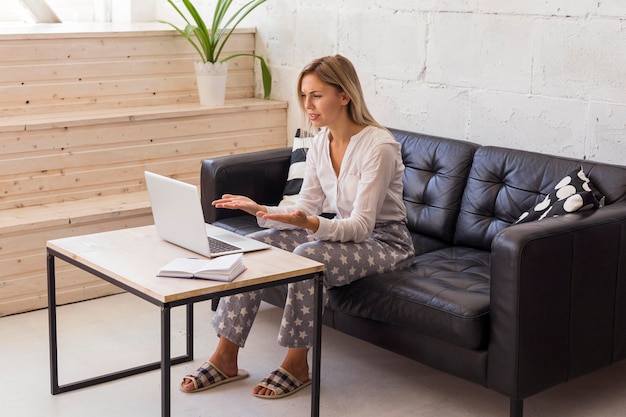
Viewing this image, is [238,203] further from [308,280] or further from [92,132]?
[92,132]

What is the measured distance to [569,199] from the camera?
10.3 feet

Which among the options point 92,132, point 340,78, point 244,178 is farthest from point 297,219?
point 92,132

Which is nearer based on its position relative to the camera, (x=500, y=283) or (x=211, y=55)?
(x=500, y=283)

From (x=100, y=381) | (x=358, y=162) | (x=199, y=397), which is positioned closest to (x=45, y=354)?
(x=100, y=381)

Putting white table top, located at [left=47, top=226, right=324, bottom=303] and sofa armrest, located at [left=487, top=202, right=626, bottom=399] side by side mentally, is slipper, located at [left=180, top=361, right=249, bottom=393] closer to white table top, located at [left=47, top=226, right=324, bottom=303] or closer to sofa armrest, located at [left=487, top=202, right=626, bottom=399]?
white table top, located at [left=47, top=226, right=324, bottom=303]

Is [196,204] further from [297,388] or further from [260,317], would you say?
[260,317]

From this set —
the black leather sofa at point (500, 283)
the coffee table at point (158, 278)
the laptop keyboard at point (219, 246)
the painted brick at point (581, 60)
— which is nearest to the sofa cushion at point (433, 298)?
the black leather sofa at point (500, 283)

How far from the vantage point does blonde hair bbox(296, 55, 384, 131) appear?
10.8ft

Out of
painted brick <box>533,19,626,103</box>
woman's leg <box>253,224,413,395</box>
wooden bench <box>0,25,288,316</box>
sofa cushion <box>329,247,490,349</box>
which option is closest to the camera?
sofa cushion <box>329,247,490,349</box>

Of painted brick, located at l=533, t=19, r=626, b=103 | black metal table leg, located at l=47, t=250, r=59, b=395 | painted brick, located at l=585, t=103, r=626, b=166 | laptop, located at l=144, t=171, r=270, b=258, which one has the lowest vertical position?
black metal table leg, located at l=47, t=250, r=59, b=395

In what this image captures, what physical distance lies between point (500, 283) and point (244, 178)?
1.55m

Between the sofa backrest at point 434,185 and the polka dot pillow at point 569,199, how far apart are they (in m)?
0.39

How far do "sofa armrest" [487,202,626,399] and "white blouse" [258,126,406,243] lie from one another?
550 millimetres

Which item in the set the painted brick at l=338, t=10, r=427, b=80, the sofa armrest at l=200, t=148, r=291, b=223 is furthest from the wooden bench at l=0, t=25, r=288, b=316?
the painted brick at l=338, t=10, r=427, b=80
